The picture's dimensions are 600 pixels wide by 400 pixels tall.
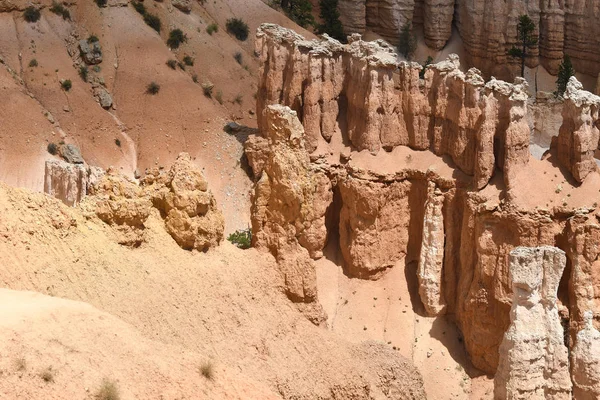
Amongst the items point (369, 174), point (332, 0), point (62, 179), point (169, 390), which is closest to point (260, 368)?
point (169, 390)

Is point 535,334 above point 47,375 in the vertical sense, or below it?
below

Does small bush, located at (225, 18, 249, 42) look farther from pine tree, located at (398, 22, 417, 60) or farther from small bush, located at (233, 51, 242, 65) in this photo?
pine tree, located at (398, 22, 417, 60)

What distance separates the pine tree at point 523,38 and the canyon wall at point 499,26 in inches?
18.2

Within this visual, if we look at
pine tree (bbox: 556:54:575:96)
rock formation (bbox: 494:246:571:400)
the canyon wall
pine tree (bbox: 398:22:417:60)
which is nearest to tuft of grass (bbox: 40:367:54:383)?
rock formation (bbox: 494:246:571:400)

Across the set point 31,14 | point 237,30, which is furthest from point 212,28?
point 31,14

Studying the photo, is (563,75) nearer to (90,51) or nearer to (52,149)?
(90,51)

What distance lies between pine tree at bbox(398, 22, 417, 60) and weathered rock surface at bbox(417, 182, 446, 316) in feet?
99.4

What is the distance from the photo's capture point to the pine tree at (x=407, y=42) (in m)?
70.2

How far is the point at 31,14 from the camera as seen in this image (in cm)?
6066

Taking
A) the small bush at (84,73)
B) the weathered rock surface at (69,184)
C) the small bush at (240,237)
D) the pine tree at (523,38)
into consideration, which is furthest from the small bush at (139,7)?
the weathered rock surface at (69,184)

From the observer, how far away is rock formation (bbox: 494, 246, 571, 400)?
1013 inches

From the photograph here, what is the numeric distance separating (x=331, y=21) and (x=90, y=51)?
15763 mm

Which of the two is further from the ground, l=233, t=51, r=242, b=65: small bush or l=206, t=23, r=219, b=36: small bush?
l=206, t=23, r=219, b=36: small bush

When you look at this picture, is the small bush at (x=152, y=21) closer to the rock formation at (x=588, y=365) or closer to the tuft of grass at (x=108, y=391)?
the rock formation at (x=588, y=365)
